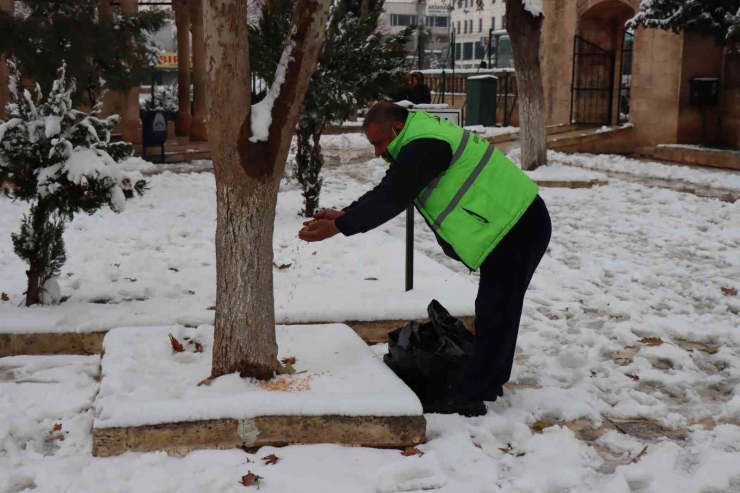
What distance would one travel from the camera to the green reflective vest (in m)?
4.14

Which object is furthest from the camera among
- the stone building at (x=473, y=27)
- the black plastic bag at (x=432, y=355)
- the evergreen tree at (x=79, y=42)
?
the stone building at (x=473, y=27)

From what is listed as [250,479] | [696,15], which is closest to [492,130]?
[696,15]

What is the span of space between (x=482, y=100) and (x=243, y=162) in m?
20.5

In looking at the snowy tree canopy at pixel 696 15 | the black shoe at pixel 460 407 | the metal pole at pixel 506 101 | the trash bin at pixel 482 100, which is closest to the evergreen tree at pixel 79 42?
the snowy tree canopy at pixel 696 15

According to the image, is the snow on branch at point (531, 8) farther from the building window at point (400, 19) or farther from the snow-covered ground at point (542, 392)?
the building window at point (400, 19)

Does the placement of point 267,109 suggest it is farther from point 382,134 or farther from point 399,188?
point 399,188

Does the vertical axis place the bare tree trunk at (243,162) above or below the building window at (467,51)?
below

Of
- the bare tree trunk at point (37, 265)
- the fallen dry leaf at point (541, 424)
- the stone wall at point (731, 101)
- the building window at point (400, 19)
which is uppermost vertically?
the building window at point (400, 19)

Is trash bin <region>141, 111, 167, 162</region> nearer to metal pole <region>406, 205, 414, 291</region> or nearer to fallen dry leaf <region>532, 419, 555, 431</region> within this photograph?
metal pole <region>406, 205, 414, 291</region>

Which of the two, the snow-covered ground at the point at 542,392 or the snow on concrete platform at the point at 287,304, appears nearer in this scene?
the snow-covered ground at the point at 542,392

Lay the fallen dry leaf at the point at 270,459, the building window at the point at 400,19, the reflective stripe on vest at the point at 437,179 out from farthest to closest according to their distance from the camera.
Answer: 1. the building window at the point at 400,19
2. the reflective stripe on vest at the point at 437,179
3. the fallen dry leaf at the point at 270,459

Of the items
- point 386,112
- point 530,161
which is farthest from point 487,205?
point 530,161

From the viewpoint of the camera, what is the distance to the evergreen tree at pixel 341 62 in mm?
8945

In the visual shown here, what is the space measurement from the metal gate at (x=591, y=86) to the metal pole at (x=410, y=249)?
16457 mm
